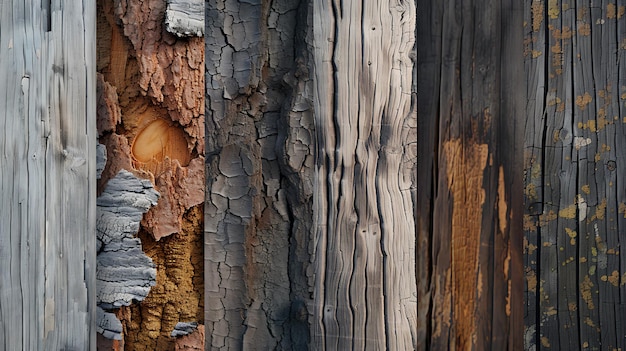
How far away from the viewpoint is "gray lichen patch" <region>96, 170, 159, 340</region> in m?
0.84

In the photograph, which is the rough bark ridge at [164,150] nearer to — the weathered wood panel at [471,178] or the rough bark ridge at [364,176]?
the rough bark ridge at [364,176]

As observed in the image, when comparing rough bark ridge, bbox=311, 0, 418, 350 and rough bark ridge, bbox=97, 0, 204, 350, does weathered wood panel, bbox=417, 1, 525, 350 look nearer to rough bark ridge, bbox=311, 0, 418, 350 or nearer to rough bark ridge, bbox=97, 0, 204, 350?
rough bark ridge, bbox=311, 0, 418, 350

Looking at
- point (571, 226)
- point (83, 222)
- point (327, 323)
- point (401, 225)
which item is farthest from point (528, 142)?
point (83, 222)

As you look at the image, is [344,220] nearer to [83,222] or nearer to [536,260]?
[83,222]

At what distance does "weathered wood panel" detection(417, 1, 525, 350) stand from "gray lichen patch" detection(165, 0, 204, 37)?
1.27ft

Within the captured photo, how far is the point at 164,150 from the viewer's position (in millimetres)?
842

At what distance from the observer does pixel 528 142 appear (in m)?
1.23

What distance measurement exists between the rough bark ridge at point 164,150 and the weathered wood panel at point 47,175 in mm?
82

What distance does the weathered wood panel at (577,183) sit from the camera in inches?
47.2

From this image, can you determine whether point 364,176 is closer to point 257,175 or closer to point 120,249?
point 257,175

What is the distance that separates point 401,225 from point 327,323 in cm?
16

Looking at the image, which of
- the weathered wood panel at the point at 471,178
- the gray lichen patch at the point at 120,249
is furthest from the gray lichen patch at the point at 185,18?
the weathered wood panel at the point at 471,178

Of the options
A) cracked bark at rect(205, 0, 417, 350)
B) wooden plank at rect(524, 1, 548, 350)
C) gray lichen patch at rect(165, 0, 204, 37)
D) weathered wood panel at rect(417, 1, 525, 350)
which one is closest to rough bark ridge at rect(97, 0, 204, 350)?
gray lichen patch at rect(165, 0, 204, 37)

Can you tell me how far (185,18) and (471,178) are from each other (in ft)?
1.77
